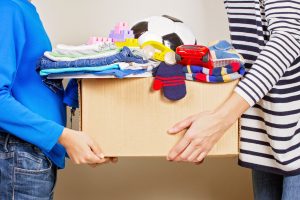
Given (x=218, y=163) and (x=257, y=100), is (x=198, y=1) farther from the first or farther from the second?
(x=257, y=100)

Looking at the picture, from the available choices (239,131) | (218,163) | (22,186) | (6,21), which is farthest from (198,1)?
(22,186)

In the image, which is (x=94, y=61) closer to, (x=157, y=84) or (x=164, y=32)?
(x=157, y=84)

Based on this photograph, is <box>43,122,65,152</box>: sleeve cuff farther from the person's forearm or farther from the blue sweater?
the person's forearm

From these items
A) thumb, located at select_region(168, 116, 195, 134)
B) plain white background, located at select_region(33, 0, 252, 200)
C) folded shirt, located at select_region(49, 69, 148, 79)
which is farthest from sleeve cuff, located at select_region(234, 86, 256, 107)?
plain white background, located at select_region(33, 0, 252, 200)

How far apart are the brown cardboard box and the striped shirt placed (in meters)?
0.05

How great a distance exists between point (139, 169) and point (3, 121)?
0.87m

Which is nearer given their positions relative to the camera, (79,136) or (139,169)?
(79,136)

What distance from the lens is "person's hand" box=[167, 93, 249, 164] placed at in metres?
0.95

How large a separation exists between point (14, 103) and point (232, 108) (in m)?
0.47

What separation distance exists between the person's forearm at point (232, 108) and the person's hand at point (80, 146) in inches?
11.2

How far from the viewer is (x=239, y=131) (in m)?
1.02

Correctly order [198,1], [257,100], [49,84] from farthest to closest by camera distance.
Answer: [198,1], [49,84], [257,100]

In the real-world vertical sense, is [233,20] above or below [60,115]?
above

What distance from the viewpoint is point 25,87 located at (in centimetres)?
102
